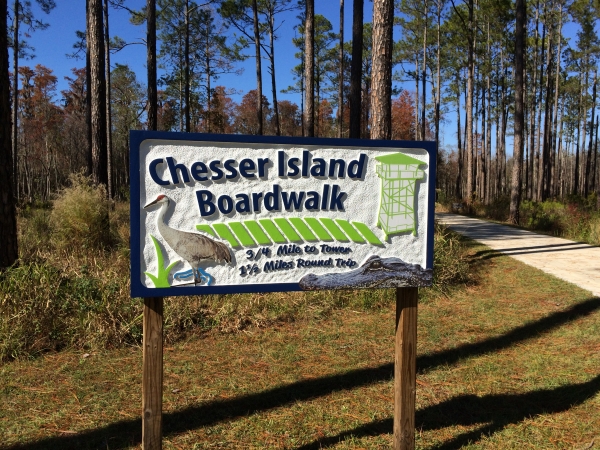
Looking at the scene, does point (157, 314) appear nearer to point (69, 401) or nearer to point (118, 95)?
point (69, 401)

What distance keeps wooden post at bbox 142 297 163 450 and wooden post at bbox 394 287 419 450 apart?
1359 millimetres

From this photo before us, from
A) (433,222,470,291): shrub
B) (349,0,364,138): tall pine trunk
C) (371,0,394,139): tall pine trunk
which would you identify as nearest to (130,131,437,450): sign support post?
(371,0,394,139): tall pine trunk

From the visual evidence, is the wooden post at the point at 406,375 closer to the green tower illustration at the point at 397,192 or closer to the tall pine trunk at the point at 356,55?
the green tower illustration at the point at 397,192

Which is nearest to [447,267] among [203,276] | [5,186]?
[203,276]

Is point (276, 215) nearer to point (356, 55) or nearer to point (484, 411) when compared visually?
point (484, 411)

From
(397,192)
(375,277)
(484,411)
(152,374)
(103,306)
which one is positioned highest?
(397,192)

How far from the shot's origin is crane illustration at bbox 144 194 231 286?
234cm

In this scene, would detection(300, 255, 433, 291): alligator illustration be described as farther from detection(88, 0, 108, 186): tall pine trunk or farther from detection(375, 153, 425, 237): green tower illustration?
detection(88, 0, 108, 186): tall pine trunk

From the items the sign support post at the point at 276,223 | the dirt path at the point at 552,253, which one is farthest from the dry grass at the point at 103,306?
the sign support post at the point at 276,223

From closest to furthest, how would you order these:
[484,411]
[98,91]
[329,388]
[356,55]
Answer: [484,411] < [329,388] < [98,91] < [356,55]

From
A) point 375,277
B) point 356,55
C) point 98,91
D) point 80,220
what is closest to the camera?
point 375,277

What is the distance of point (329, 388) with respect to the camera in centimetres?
389

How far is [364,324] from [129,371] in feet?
9.02

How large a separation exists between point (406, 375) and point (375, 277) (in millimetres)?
631
